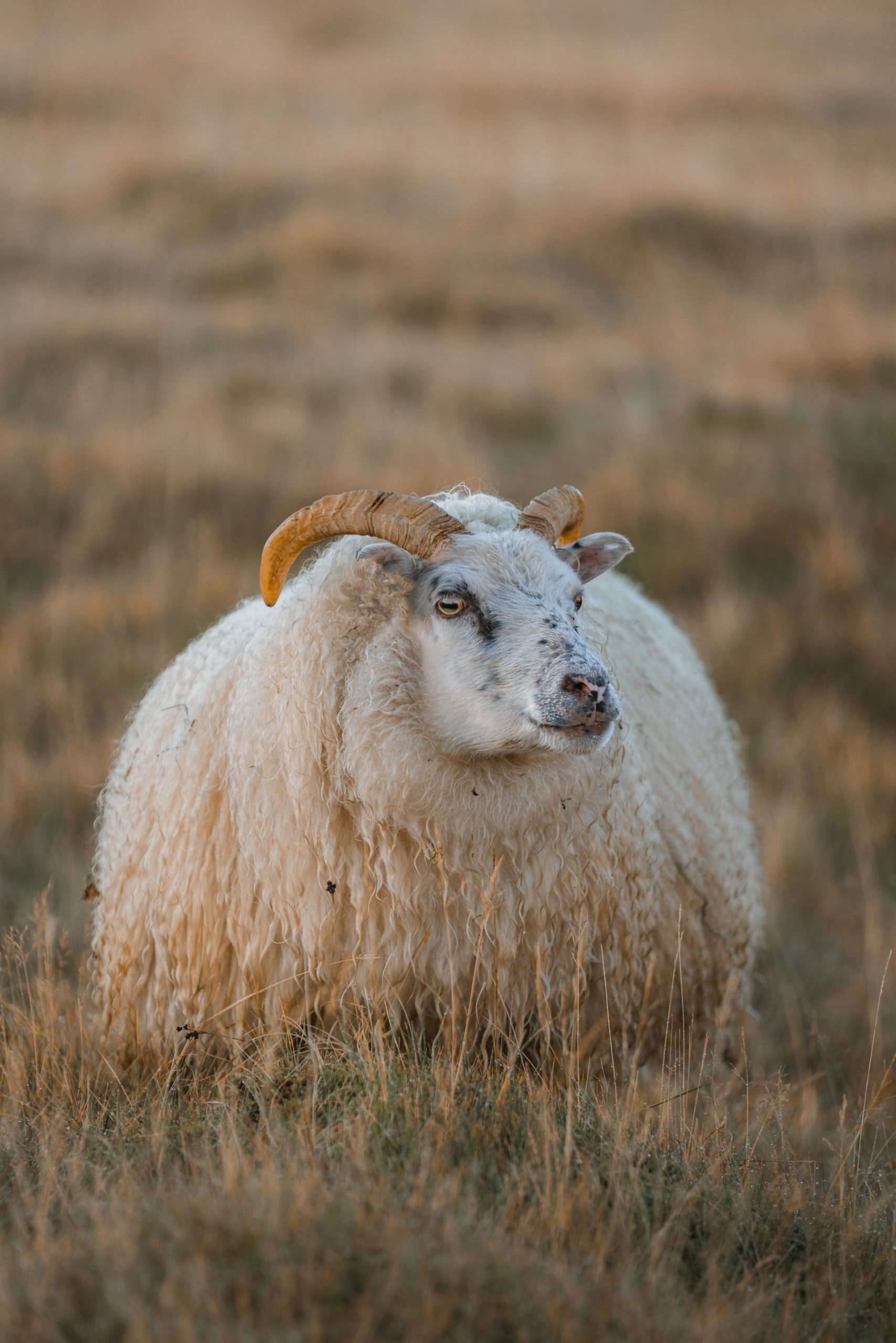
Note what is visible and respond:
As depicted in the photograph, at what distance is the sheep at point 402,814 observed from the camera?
9.50 feet

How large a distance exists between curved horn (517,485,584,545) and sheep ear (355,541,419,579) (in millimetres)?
370

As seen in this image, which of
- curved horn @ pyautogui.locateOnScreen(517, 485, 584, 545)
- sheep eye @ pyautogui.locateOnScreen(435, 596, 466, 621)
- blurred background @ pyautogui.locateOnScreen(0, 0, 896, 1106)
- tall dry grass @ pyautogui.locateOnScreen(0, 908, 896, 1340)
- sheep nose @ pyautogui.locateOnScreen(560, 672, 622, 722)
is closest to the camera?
tall dry grass @ pyautogui.locateOnScreen(0, 908, 896, 1340)

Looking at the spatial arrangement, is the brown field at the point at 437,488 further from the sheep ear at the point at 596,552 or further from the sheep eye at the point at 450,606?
the sheep ear at the point at 596,552

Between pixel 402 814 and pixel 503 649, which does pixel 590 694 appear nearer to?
pixel 503 649

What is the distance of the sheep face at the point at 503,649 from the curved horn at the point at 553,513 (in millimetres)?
102

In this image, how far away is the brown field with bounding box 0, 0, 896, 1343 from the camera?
6.72 feet

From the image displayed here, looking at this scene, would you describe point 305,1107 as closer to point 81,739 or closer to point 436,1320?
point 436,1320

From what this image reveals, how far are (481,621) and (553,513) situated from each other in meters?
Answer: 0.53

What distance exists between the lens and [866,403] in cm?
988

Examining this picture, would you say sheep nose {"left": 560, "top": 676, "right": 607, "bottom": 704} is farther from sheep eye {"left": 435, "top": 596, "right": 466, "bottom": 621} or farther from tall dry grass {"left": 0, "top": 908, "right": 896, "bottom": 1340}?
tall dry grass {"left": 0, "top": 908, "right": 896, "bottom": 1340}

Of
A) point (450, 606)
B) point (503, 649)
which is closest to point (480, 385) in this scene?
point (450, 606)

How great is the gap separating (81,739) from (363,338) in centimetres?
677

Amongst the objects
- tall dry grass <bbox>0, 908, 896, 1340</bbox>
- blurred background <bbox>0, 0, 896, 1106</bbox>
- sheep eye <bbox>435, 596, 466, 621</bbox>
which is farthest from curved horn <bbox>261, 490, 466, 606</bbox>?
blurred background <bbox>0, 0, 896, 1106</bbox>

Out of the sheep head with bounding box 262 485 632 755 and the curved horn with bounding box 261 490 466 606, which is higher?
the curved horn with bounding box 261 490 466 606
